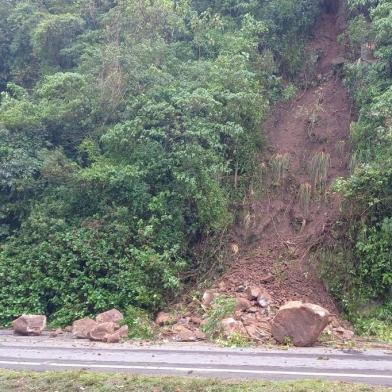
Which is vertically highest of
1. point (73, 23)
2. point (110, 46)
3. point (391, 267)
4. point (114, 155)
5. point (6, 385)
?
point (73, 23)

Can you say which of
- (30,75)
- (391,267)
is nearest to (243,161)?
(391,267)

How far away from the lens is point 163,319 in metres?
14.9

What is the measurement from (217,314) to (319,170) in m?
6.98

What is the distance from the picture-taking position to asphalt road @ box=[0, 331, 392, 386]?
380 inches

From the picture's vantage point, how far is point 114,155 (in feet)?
59.3

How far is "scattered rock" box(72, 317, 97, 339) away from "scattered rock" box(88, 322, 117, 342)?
0.80 feet

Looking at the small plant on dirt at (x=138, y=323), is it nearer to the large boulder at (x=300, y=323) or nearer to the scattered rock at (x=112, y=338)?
the scattered rock at (x=112, y=338)

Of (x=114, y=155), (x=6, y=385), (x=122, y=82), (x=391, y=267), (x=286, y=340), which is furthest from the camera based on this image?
(x=122, y=82)

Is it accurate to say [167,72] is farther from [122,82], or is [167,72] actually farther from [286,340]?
[286,340]

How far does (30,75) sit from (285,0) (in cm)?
1060

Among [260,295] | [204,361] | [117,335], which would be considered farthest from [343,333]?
[117,335]

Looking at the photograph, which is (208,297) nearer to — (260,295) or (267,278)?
(260,295)

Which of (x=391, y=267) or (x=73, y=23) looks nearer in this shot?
(x=391, y=267)

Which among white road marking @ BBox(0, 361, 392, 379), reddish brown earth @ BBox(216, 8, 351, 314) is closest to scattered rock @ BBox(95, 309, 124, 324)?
reddish brown earth @ BBox(216, 8, 351, 314)
